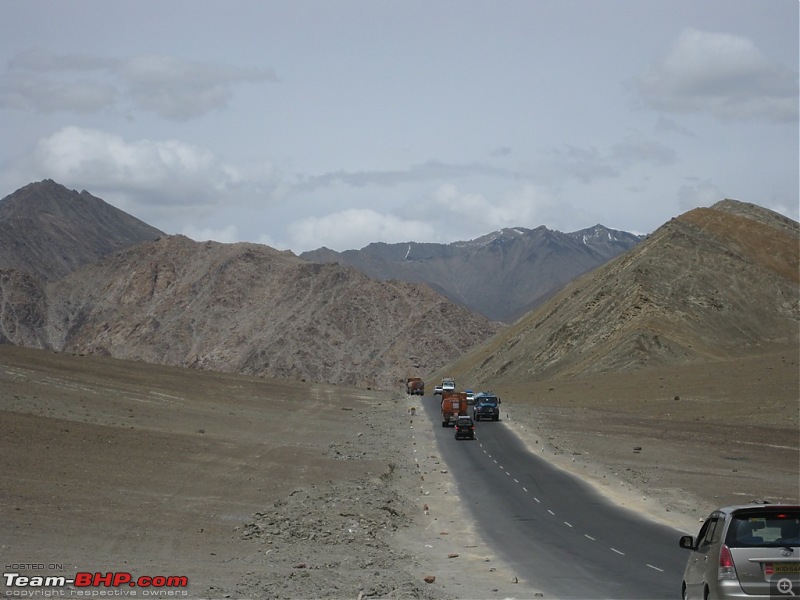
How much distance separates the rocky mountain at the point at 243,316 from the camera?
512ft

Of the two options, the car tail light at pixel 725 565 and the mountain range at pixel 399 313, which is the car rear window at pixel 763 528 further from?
the mountain range at pixel 399 313

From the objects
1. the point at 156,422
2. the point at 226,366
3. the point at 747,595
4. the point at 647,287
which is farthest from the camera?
the point at 226,366

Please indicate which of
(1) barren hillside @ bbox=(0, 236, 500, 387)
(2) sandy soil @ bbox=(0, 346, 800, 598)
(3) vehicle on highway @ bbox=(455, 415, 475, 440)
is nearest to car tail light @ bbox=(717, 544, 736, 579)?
(2) sandy soil @ bbox=(0, 346, 800, 598)

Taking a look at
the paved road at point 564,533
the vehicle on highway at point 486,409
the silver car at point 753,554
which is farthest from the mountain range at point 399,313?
the silver car at point 753,554

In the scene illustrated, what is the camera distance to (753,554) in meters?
13.3

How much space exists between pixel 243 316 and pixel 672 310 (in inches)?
3100

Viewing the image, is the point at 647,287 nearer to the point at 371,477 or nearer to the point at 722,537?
the point at 371,477

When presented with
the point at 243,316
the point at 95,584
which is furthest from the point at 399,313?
the point at 95,584

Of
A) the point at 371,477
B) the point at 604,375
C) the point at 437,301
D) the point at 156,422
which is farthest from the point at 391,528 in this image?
the point at 437,301

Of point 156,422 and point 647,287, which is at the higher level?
point 647,287

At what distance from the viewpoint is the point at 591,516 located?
31375mm

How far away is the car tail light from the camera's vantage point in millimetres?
13258

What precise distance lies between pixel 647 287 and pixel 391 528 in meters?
92.1

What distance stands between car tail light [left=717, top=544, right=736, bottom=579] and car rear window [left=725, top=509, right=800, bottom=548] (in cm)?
12
